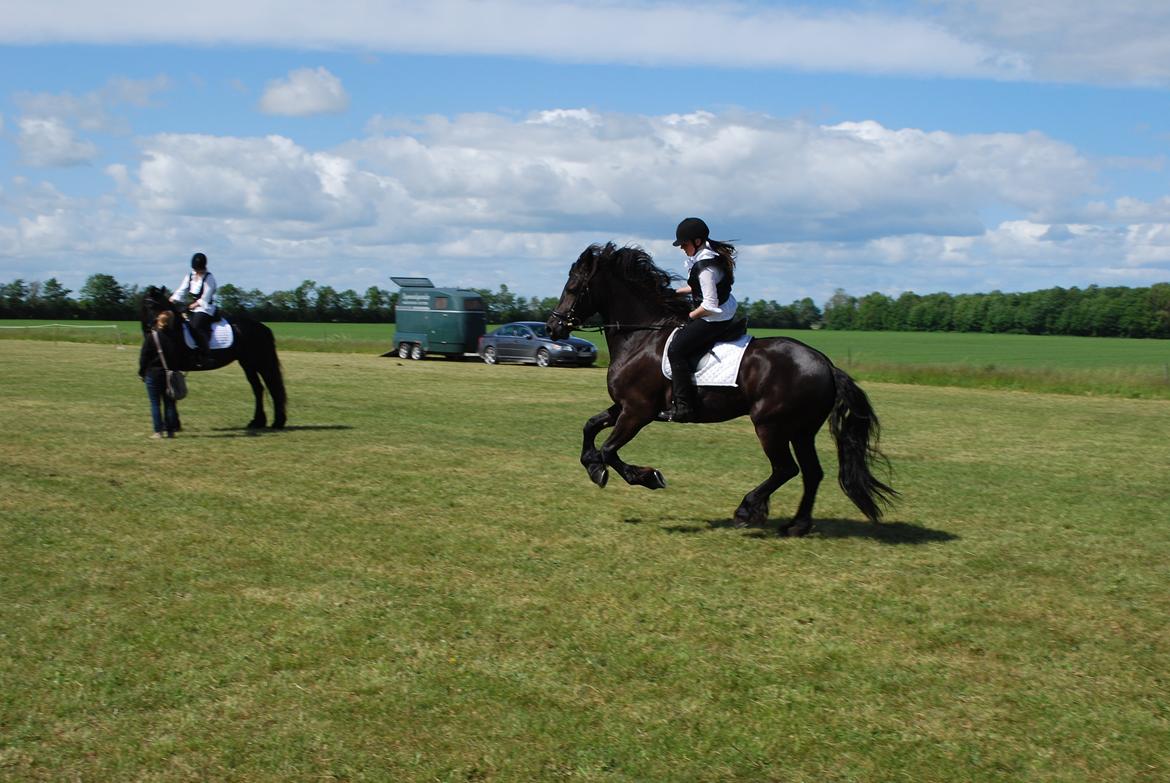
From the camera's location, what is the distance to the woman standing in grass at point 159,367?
16219 mm

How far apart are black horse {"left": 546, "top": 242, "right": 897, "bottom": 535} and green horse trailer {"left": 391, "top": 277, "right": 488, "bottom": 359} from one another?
35.6 meters

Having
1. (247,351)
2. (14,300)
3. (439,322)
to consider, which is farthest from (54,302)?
(247,351)

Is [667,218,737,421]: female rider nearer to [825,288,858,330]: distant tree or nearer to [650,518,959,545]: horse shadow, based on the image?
[650,518,959,545]: horse shadow

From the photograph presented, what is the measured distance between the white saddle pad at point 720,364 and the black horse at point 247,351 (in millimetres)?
8916

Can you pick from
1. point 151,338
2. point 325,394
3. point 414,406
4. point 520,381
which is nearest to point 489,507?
point 151,338

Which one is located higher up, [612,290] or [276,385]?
[612,290]

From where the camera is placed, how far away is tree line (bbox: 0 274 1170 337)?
8100cm

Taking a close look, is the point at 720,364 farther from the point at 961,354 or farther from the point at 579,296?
the point at 961,354

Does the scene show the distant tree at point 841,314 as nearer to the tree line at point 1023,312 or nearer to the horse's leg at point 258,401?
the tree line at point 1023,312

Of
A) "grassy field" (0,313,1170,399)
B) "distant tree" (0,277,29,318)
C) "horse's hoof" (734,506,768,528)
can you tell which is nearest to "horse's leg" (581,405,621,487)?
"horse's hoof" (734,506,768,528)

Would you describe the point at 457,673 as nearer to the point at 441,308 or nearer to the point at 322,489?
the point at 322,489

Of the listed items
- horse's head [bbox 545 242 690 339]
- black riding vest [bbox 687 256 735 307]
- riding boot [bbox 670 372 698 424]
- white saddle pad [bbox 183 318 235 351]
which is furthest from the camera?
white saddle pad [bbox 183 318 235 351]

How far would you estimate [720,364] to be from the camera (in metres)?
10.2

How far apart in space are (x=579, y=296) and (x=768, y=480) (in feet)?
8.59
